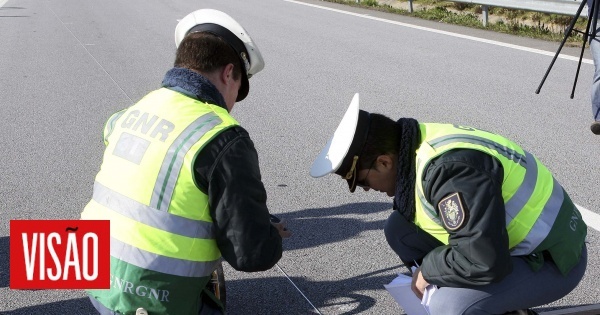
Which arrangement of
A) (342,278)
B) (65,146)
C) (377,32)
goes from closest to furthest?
(342,278) → (65,146) → (377,32)

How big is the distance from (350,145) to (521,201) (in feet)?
2.11

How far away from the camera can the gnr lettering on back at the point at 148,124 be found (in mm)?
2729

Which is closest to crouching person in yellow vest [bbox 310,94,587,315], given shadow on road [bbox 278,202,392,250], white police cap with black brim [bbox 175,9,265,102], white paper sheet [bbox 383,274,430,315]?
white paper sheet [bbox 383,274,430,315]

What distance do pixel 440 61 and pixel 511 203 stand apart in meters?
8.12

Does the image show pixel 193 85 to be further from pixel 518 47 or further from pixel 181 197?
pixel 518 47

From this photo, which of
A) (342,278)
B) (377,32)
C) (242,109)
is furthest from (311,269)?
(377,32)

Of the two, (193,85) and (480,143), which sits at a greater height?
(193,85)

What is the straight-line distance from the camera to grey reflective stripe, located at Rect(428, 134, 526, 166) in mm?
2943

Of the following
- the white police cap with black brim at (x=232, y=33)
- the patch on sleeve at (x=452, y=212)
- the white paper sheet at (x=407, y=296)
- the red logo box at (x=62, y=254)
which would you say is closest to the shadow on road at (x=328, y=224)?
the white paper sheet at (x=407, y=296)

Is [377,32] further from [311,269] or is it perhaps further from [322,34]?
[311,269]

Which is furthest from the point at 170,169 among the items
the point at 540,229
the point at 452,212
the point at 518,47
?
the point at 518,47

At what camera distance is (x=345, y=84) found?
31.7 ft

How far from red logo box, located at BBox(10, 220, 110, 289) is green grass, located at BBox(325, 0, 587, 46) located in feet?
32.1

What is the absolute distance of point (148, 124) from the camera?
9.15 ft
